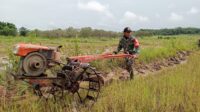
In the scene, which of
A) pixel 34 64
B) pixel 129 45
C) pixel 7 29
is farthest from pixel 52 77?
pixel 7 29

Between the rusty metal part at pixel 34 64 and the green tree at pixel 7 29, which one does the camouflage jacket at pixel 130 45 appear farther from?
the green tree at pixel 7 29

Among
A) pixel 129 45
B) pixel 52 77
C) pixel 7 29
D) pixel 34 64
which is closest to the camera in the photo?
pixel 34 64

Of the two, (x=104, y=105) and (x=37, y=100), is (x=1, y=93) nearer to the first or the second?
(x=37, y=100)

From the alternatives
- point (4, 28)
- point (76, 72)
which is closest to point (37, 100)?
point (76, 72)

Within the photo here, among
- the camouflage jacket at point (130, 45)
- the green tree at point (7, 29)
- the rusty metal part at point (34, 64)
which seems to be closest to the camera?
the rusty metal part at point (34, 64)

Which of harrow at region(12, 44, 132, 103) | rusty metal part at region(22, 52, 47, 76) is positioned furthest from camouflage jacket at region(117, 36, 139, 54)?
rusty metal part at region(22, 52, 47, 76)

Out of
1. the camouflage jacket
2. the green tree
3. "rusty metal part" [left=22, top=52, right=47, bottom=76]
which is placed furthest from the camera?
the green tree

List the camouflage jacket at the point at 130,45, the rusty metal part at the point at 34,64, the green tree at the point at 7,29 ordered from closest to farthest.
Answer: the rusty metal part at the point at 34,64
the camouflage jacket at the point at 130,45
the green tree at the point at 7,29

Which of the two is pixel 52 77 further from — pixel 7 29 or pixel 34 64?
pixel 7 29

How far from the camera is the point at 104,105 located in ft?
19.7

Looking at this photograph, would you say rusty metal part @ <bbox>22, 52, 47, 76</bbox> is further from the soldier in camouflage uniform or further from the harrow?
the soldier in camouflage uniform

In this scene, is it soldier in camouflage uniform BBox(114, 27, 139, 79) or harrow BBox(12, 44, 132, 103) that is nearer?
harrow BBox(12, 44, 132, 103)

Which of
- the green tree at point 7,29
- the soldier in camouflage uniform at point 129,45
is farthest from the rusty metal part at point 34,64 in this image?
the green tree at point 7,29

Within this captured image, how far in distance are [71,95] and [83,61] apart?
1.98ft
